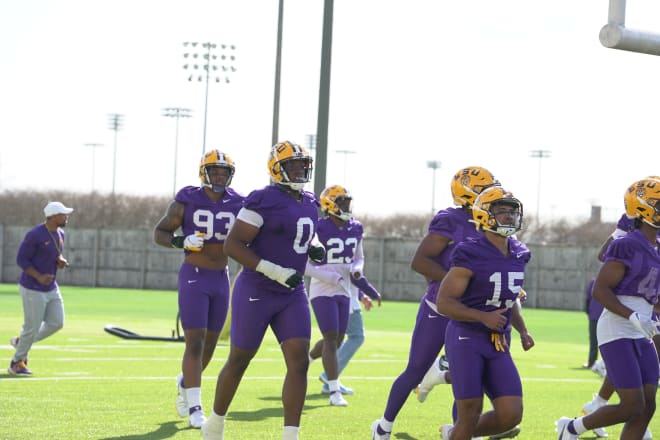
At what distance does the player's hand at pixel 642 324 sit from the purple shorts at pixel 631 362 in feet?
0.44

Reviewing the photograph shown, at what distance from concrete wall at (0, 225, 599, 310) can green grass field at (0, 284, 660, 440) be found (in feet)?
69.4

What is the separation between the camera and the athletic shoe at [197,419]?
10406 millimetres

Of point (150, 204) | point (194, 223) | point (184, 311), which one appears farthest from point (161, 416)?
point (150, 204)

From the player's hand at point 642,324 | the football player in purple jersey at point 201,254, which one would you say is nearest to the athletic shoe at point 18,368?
the football player in purple jersey at point 201,254

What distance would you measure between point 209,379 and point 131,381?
96cm

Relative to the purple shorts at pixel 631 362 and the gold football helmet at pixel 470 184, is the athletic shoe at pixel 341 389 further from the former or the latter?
the purple shorts at pixel 631 362

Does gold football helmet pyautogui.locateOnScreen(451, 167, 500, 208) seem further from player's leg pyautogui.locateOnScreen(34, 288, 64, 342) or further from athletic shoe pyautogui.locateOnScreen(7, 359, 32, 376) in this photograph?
player's leg pyautogui.locateOnScreen(34, 288, 64, 342)

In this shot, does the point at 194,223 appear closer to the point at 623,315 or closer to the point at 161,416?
the point at 161,416

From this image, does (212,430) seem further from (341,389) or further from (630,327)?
(341,389)

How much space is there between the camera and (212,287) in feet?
35.8

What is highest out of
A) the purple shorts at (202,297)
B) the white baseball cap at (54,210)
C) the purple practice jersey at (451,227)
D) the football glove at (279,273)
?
the purple practice jersey at (451,227)

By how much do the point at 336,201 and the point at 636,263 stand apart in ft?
17.3

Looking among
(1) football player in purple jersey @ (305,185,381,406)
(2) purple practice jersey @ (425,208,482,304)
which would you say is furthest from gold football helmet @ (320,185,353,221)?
(2) purple practice jersey @ (425,208,482,304)

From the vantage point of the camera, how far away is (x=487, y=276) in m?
7.80
